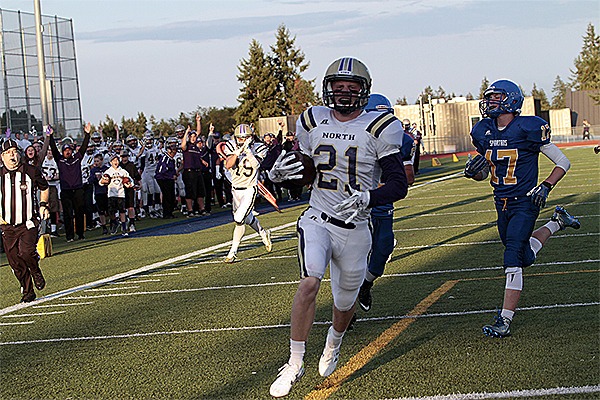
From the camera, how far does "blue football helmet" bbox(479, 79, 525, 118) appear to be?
6.68 metres

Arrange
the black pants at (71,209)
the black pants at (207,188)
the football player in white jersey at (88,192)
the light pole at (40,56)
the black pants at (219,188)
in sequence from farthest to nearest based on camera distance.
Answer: the black pants at (219,188)
the black pants at (207,188)
the light pole at (40,56)
the football player in white jersey at (88,192)
the black pants at (71,209)

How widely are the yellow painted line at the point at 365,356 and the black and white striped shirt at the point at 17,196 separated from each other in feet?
15.2

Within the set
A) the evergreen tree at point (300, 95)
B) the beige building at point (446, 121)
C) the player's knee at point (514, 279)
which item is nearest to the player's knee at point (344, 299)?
the player's knee at point (514, 279)

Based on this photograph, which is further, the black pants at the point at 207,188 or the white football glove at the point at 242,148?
the black pants at the point at 207,188

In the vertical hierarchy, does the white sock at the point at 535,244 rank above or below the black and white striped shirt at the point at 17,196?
below

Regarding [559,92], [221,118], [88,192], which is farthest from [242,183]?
[559,92]

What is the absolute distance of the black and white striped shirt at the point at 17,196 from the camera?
9555 mm

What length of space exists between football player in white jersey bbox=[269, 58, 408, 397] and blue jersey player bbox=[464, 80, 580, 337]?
1697 mm

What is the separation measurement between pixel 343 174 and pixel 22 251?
548 cm

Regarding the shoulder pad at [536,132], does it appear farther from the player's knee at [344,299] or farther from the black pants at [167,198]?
the black pants at [167,198]

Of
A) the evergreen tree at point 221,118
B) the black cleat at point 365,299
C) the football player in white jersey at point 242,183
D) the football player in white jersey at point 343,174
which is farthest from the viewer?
the evergreen tree at point 221,118

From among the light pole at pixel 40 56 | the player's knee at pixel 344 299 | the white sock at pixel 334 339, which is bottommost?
the white sock at pixel 334 339

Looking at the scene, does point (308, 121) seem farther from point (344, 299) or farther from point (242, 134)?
point (242, 134)

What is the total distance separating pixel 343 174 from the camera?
5230 mm
